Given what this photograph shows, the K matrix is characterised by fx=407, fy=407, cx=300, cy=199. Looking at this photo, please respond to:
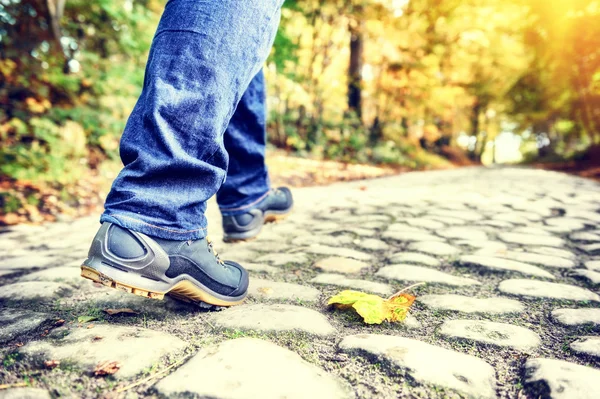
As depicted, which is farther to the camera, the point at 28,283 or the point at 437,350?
the point at 28,283

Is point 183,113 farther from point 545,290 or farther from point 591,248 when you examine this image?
point 591,248

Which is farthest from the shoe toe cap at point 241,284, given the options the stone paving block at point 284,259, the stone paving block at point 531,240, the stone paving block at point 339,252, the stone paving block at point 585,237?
the stone paving block at point 585,237

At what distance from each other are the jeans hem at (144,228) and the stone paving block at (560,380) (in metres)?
0.86

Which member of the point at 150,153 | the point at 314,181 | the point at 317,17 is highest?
the point at 317,17

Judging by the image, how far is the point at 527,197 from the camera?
12.2ft

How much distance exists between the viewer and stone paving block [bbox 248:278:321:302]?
131 centimetres

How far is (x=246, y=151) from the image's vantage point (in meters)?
1.86

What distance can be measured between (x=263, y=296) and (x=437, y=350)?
1.89ft

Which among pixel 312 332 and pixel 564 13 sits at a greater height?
pixel 564 13

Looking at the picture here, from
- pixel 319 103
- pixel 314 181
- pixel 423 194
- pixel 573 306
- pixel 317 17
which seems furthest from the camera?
pixel 319 103

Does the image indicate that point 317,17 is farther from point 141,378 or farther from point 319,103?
point 141,378

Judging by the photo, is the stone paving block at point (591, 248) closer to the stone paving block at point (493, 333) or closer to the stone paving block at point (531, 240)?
the stone paving block at point (531, 240)

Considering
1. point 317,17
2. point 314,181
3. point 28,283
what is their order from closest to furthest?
point 28,283 → point 314,181 → point 317,17

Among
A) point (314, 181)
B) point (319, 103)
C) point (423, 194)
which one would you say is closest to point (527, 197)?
point (423, 194)
